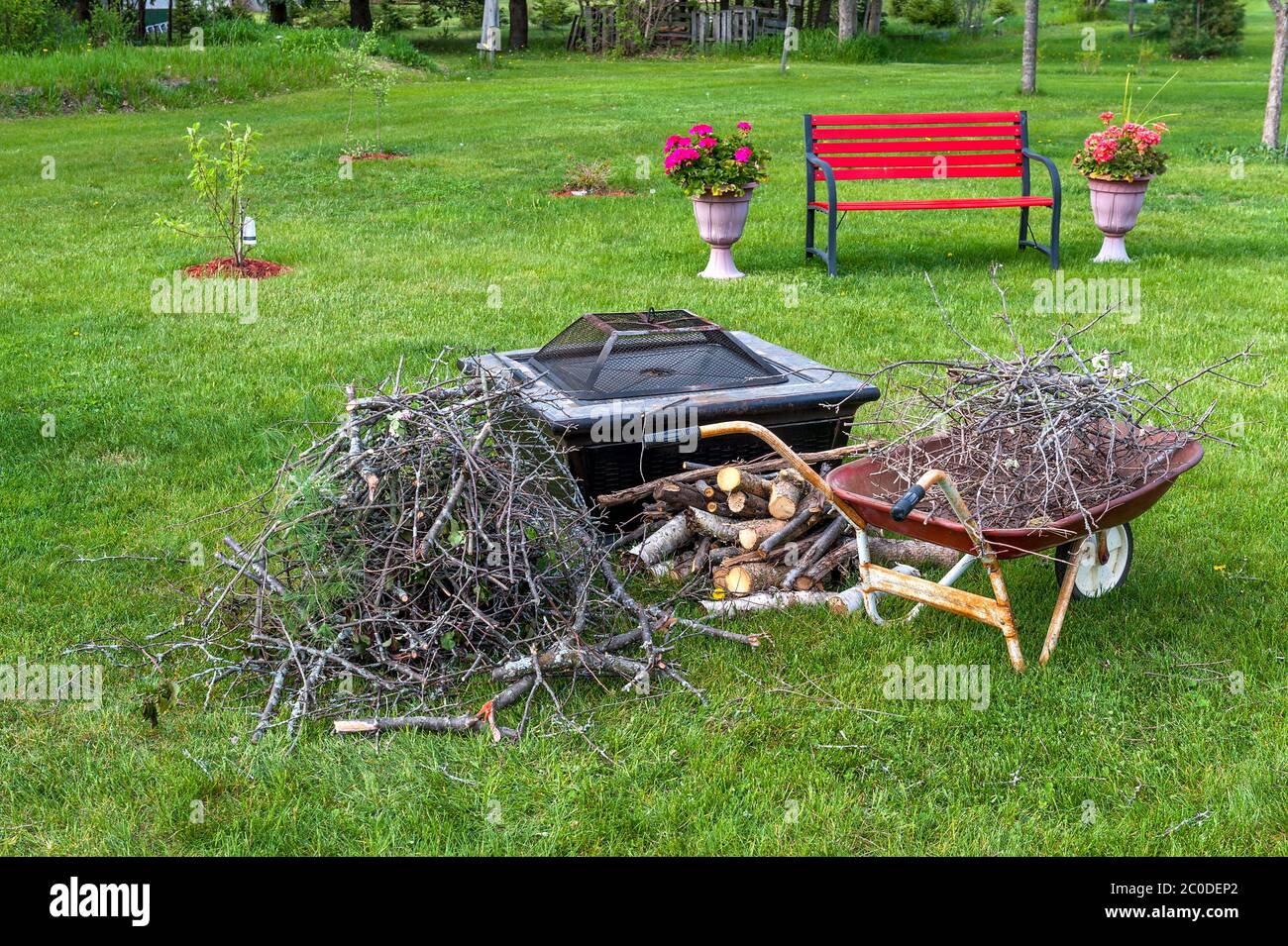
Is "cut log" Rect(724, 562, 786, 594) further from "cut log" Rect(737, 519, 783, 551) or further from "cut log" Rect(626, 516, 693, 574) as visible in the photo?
"cut log" Rect(626, 516, 693, 574)

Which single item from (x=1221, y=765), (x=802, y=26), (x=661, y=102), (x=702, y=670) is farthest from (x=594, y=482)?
(x=802, y=26)

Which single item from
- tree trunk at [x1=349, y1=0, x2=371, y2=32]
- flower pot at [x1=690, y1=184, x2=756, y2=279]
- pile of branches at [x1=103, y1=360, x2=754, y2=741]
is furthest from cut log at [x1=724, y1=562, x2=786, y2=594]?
tree trunk at [x1=349, y1=0, x2=371, y2=32]

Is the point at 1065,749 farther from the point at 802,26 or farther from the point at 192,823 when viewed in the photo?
the point at 802,26

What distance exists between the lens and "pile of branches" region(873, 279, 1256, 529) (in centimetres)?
400

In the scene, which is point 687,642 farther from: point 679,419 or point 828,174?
point 828,174

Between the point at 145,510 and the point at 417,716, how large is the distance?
92.7 inches

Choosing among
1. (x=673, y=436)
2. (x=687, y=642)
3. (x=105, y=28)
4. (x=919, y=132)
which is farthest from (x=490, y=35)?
(x=687, y=642)

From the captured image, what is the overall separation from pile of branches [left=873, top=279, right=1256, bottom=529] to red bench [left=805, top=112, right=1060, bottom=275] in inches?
241

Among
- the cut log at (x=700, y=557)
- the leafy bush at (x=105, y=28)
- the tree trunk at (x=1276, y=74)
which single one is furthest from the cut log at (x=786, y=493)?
the leafy bush at (x=105, y=28)

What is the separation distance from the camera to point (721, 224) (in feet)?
32.7

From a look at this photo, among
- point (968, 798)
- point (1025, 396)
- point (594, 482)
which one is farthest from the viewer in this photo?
point (594, 482)

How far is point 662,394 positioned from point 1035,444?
1614 mm

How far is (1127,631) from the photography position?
4.42 metres
